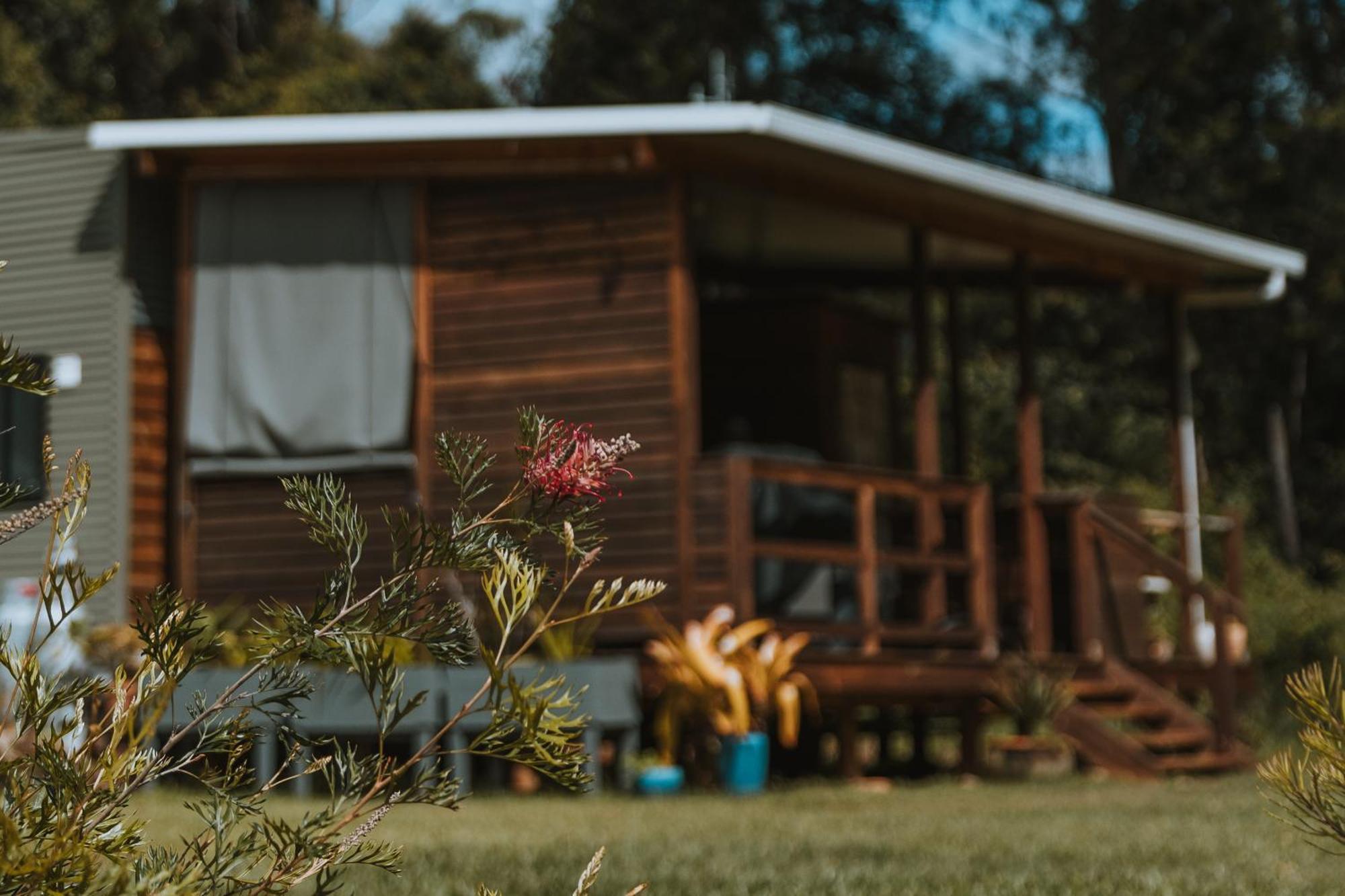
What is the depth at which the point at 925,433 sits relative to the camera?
1120 centimetres

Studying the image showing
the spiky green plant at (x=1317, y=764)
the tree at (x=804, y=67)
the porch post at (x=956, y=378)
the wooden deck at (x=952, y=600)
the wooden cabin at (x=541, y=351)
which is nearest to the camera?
the spiky green plant at (x=1317, y=764)

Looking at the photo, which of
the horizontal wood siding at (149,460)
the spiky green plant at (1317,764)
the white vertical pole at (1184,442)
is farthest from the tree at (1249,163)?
the spiky green plant at (1317,764)

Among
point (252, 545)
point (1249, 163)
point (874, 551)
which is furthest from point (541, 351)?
point (1249, 163)

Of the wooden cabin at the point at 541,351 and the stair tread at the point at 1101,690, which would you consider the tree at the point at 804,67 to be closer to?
the wooden cabin at the point at 541,351

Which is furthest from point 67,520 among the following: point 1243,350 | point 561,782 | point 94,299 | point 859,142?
point 1243,350

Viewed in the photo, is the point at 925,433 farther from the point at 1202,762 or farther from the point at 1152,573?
the point at 1202,762

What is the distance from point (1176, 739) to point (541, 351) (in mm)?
4306

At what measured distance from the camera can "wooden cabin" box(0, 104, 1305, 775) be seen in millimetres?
10047

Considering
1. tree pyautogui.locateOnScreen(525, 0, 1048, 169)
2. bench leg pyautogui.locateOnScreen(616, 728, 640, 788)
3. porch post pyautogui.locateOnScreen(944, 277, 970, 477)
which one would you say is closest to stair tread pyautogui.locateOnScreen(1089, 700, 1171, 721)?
porch post pyautogui.locateOnScreen(944, 277, 970, 477)

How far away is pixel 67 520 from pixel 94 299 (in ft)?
31.4

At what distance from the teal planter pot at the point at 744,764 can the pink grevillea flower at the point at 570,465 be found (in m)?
7.33

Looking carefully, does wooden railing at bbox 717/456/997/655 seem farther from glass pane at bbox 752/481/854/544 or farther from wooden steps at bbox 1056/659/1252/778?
wooden steps at bbox 1056/659/1252/778

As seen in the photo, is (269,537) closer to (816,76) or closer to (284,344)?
(284,344)

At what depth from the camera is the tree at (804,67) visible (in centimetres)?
2650
